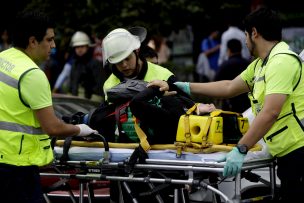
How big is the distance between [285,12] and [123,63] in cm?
1006

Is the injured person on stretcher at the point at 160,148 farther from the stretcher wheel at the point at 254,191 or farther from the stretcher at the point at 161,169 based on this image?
the stretcher wheel at the point at 254,191

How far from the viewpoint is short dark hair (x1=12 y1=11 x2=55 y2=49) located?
5359mm

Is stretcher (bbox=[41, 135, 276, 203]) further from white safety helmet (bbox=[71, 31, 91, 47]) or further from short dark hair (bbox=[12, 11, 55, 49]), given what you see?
white safety helmet (bbox=[71, 31, 91, 47])

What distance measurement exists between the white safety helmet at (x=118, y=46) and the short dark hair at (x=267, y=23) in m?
1.04

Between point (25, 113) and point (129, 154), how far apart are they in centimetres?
83

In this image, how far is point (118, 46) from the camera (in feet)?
20.5

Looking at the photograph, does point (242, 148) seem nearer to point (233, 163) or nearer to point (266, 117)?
point (233, 163)

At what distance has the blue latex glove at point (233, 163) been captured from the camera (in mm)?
5230

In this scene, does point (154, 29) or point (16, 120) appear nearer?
point (16, 120)

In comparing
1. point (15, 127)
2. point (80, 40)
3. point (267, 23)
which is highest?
point (267, 23)

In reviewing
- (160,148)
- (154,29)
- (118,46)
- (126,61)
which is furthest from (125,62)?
(154,29)

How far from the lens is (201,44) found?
52.5 ft

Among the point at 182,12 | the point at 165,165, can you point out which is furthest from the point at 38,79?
the point at 182,12

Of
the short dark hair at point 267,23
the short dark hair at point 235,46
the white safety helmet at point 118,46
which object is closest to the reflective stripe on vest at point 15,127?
the white safety helmet at point 118,46
